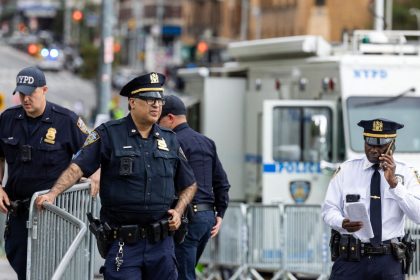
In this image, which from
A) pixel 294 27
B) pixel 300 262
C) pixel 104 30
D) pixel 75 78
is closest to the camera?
pixel 300 262

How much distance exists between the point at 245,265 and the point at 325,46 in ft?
12.1

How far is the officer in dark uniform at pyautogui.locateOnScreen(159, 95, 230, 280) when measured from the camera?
33.6ft

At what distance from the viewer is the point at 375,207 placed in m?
8.80

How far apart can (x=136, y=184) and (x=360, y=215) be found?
1.55 meters

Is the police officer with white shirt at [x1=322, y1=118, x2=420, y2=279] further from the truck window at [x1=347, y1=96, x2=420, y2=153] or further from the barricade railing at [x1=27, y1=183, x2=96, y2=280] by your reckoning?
the truck window at [x1=347, y1=96, x2=420, y2=153]

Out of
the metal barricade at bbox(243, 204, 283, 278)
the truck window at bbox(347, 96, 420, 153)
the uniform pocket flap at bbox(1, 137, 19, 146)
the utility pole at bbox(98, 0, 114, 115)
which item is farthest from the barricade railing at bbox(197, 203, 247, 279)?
the utility pole at bbox(98, 0, 114, 115)

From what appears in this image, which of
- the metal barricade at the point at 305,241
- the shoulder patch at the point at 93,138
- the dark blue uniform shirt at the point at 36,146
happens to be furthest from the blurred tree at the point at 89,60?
the shoulder patch at the point at 93,138

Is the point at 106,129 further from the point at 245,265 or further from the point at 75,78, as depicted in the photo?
the point at 75,78

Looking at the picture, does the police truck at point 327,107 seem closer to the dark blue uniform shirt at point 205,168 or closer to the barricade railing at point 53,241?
the dark blue uniform shirt at point 205,168

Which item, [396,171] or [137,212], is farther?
[396,171]

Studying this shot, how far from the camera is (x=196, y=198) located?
10367mm

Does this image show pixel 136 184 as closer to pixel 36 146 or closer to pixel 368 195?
pixel 36 146

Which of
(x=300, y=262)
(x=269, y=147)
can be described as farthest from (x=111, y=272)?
(x=269, y=147)

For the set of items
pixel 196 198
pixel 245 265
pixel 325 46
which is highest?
pixel 325 46
